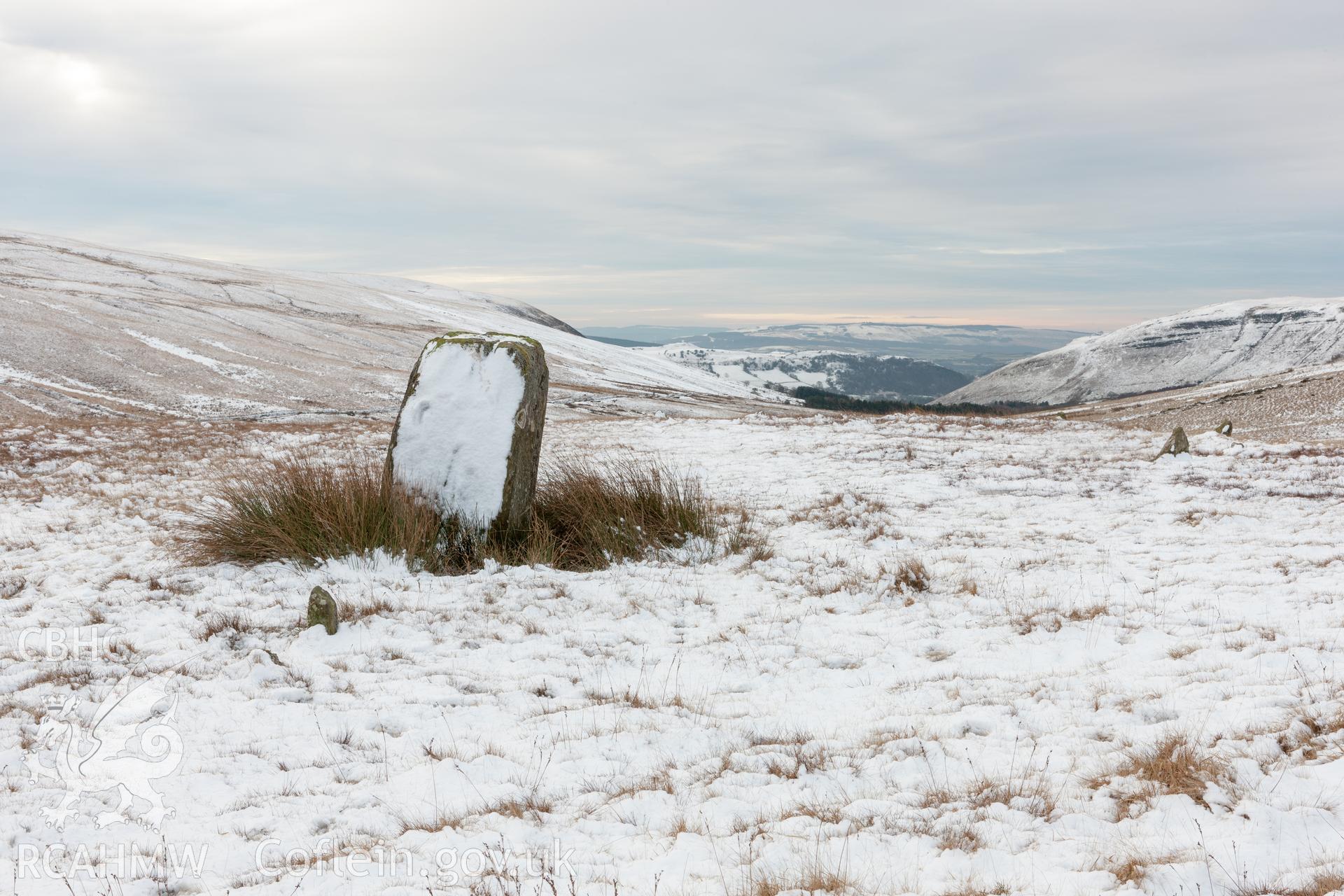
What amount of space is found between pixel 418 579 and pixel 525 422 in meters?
1.90

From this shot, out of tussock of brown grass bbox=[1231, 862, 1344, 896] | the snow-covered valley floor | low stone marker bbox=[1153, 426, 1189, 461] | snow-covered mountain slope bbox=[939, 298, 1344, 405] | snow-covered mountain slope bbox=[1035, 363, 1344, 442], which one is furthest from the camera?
snow-covered mountain slope bbox=[939, 298, 1344, 405]

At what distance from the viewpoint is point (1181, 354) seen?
543 feet

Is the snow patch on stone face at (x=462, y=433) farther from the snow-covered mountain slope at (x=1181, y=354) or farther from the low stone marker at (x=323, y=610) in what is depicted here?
the snow-covered mountain slope at (x=1181, y=354)

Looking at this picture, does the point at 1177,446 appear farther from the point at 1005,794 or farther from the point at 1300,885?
the point at 1300,885

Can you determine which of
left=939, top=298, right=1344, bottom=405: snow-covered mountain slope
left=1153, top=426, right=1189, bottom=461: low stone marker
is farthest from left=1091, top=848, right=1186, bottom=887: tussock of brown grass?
left=939, top=298, right=1344, bottom=405: snow-covered mountain slope

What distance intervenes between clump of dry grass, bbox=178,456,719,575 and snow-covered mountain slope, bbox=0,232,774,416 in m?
26.7

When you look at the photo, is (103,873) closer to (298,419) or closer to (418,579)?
(418,579)

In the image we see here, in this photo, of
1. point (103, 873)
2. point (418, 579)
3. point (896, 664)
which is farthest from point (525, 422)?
point (103, 873)

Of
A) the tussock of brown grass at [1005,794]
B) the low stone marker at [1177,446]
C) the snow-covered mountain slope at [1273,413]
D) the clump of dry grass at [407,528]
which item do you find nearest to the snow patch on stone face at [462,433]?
the clump of dry grass at [407,528]

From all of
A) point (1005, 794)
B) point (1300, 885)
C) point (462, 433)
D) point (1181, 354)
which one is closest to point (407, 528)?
point (462, 433)

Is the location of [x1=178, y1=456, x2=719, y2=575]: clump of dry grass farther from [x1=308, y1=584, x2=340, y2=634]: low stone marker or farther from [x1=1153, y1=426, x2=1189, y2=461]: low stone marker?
[x1=1153, y1=426, x2=1189, y2=461]: low stone marker

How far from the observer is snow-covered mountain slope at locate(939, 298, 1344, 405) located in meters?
153

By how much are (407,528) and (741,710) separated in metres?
4.21

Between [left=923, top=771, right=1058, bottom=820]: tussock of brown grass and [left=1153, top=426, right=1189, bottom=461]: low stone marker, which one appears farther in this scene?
[left=1153, top=426, right=1189, bottom=461]: low stone marker
